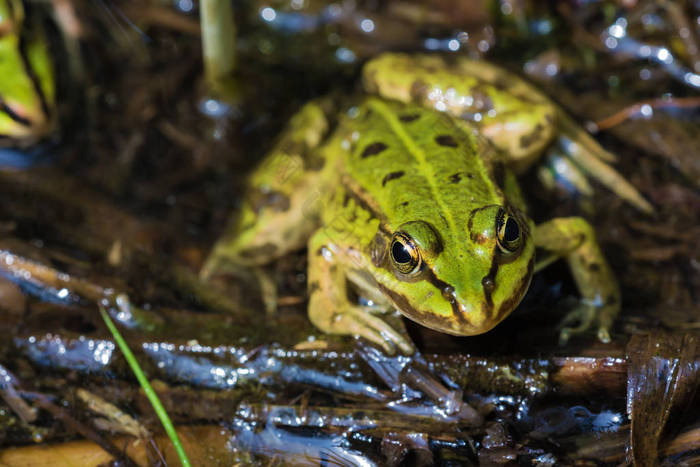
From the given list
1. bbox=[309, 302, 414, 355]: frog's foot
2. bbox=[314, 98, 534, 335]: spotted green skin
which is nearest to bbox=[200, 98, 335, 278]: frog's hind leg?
bbox=[314, 98, 534, 335]: spotted green skin

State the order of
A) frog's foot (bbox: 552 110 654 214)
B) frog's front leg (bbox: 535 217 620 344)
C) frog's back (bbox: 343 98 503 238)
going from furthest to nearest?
frog's foot (bbox: 552 110 654 214)
frog's front leg (bbox: 535 217 620 344)
frog's back (bbox: 343 98 503 238)

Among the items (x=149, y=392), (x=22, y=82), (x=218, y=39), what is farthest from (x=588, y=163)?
(x=22, y=82)

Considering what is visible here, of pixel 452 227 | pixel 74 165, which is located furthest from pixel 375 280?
pixel 74 165

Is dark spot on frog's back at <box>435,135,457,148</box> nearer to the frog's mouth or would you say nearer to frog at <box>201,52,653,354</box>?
frog at <box>201,52,653,354</box>

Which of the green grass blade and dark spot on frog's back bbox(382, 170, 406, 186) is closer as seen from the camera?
the green grass blade

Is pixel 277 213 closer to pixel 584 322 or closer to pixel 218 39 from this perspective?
pixel 218 39

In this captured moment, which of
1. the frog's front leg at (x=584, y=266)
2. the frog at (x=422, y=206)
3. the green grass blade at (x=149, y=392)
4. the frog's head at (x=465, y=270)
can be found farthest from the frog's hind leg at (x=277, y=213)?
the frog's front leg at (x=584, y=266)

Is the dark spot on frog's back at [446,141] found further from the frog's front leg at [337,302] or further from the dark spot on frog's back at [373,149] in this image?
the frog's front leg at [337,302]
